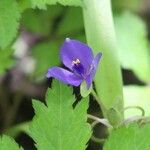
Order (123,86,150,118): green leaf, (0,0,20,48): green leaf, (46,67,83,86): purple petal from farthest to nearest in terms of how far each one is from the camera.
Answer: (123,86,150,118): green leaf < (0,0,20,48): green leaf < (46,67,83,86): purple petal

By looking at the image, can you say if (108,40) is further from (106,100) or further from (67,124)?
(67,124)

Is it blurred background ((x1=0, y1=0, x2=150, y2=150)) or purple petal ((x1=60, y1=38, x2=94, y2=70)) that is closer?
purple petal ((x1=60, y1=38, x2=94, y2=70))

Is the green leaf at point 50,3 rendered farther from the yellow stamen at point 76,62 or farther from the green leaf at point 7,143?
the green leaf at point 7,143

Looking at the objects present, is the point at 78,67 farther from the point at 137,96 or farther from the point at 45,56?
the point at 45,56

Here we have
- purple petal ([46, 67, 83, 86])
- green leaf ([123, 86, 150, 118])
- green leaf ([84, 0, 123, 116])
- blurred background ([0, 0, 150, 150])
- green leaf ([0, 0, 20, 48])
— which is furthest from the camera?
blurred background ([0, 0, 150, 150])

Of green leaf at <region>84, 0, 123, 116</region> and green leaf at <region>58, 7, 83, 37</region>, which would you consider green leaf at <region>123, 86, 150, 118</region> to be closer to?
green leaf at <region>84, 0, 123, 116</region>

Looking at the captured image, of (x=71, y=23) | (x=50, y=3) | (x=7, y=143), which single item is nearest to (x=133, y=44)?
(x=71, y=23)

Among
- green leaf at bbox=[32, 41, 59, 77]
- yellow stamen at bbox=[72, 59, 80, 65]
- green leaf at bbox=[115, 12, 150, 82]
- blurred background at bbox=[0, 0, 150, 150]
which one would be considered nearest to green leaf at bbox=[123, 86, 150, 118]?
blurred background at bbox=[0, 0, 150, 150]

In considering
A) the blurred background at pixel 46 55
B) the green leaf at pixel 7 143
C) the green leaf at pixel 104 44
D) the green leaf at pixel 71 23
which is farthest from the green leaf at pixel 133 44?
the green leaf at pixel 7 143
